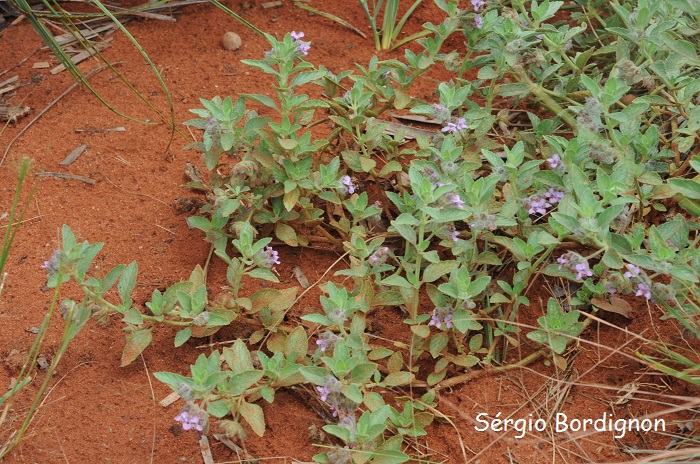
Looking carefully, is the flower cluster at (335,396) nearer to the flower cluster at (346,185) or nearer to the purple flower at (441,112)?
the flower cluster at (346,185)

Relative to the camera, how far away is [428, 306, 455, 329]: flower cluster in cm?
248

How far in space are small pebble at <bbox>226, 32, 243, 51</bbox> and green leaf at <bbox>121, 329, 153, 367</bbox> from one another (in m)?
1.67

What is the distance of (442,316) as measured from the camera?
2.51m

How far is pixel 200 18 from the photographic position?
12.7ft

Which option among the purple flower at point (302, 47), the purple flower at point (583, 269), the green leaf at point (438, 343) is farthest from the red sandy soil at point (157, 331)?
the purple flower at point (302, 47)

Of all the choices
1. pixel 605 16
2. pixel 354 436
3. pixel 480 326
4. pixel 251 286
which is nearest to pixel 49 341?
pixel 251 286

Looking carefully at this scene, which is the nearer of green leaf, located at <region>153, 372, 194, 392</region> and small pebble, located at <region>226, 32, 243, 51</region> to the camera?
green leaf, located at <region>153, 372, 194, 392</region>

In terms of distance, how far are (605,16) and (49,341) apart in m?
2.62

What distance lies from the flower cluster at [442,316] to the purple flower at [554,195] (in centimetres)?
48

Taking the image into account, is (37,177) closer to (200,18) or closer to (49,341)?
(49,341)

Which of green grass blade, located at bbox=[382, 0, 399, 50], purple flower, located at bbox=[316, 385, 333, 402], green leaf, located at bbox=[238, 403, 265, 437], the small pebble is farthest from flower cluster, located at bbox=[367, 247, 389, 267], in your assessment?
the small pebble

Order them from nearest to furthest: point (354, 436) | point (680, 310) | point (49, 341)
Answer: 1. point (354, 436)
2. point (680, 310)
3. point (49, 341)

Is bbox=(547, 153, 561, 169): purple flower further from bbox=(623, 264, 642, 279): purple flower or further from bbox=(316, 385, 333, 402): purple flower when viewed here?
bbox=(316, 385, 333, 402): purple flower

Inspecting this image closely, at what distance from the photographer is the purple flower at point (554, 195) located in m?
2.58
